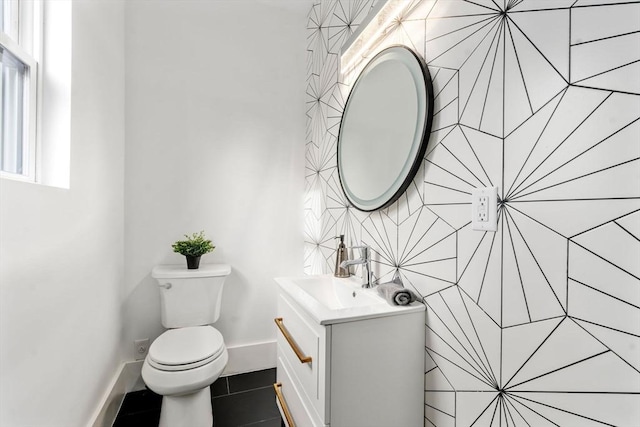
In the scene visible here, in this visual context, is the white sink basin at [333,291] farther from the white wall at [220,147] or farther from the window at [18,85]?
the window at [18,85]

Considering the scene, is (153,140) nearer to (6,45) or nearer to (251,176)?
(251,176)

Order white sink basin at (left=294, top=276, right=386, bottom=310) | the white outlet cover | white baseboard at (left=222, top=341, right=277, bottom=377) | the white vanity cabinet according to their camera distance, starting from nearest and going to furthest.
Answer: the white outlet cover
the white vanity cabinet
white sink basin at (left=294, top=276, right=386, bottom=310)
white baseboard at (left=222, top=341, right=277, bottom=377)

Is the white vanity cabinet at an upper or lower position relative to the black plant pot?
lower

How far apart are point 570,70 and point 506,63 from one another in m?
0.17

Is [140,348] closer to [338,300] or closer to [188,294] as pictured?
[188,294]

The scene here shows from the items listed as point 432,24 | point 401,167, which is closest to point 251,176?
point 401,167

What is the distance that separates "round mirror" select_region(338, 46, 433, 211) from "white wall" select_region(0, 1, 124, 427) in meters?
1.22

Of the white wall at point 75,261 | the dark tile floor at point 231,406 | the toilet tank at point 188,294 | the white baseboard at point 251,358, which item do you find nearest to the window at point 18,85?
the white wall at point 75,261

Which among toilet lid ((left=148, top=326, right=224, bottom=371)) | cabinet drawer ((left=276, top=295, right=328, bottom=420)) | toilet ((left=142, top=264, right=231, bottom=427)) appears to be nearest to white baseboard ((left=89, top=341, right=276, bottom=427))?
toilet ((left=142, top=264, right=231, bottom=427))

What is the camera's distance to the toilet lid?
1.39m

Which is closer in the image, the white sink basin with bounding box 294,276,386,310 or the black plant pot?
the white sink basin with bounding box 294,276,386,310

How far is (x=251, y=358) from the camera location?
2.16 m

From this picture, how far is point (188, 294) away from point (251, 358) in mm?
716

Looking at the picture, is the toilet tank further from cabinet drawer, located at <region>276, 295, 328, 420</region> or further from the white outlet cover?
the white outlet cover
